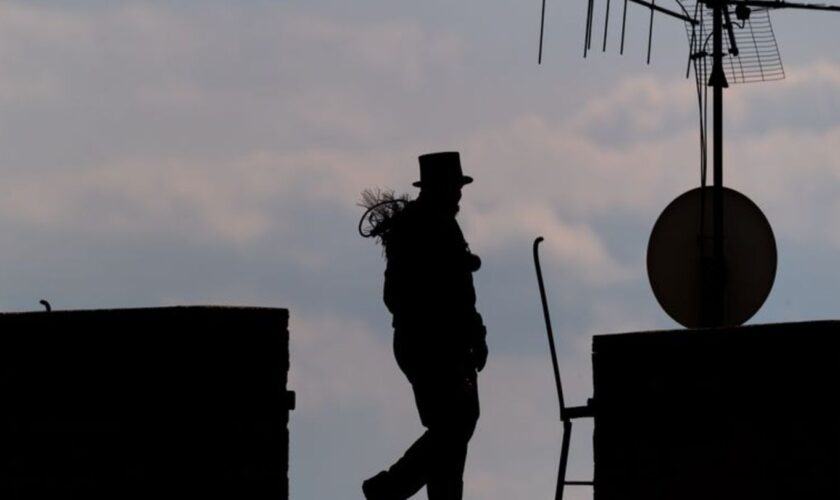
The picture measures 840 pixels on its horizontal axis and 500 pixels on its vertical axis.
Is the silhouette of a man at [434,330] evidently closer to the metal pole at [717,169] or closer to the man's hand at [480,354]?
the man's hand at [480,354]

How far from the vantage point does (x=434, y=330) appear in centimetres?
1309

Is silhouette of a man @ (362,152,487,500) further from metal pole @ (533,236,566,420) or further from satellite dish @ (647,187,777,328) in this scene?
satellite dish @ (647,187,777,328)

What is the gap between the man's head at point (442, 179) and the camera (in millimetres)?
13141

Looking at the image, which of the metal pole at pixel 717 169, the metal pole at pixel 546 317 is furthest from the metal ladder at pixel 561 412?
the metal pole at pixel 717 169

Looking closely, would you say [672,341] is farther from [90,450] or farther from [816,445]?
[90,450]

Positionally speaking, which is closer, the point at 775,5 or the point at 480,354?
the point at 480,354

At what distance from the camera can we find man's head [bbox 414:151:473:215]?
43.1ft

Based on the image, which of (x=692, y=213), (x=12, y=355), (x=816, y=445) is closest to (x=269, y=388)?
(x=12, y=355)

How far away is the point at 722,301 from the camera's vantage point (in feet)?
64.9

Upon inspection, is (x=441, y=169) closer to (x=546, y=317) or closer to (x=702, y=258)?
(x=546, y=317)

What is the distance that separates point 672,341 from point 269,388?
1.96 metres

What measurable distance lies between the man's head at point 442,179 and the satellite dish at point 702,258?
667 centimetres

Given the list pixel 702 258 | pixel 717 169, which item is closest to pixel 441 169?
pixel 702 258

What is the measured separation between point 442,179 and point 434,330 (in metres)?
0.74
